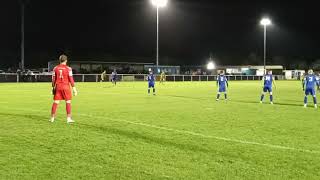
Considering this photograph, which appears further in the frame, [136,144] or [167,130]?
[167,130]

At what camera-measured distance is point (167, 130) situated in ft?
39.2

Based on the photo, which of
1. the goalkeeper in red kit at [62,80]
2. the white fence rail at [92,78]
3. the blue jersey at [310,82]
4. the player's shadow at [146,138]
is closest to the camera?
the player's shadow at [146,138]

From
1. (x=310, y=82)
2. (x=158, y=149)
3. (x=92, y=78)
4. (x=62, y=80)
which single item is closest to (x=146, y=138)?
(x=158, y=149)

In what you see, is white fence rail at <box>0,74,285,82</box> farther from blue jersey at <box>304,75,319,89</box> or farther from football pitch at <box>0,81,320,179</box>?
football pitch at <box>0,81,320,179</box>

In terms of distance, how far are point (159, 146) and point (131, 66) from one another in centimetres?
9034

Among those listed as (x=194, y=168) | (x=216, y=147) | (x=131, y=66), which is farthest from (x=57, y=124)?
(x=131, y=66)

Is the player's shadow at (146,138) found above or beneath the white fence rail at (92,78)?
beneath

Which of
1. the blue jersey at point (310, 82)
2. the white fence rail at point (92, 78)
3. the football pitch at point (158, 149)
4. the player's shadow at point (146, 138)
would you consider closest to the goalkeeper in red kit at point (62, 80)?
the football pitch at point (158, 149)

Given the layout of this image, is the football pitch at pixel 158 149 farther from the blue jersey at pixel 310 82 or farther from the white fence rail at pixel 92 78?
the white fence rail at pixel 92 78

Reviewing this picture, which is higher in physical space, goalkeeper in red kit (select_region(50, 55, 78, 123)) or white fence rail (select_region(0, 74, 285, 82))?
white fence rail (select_region(0, 74, 285, 82))

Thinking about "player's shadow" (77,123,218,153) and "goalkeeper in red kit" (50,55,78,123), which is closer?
"player's shadow" (77,123,218,153)

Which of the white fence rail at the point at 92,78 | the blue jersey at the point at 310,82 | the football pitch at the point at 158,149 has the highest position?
the white fence rail at the point at 92,78

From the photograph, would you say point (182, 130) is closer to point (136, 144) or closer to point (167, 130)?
point (167, 130)

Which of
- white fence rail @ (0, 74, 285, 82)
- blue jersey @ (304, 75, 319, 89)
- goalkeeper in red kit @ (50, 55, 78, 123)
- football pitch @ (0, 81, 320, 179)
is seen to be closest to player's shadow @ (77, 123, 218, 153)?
football pitch @ (0, 81, 320, 179)
